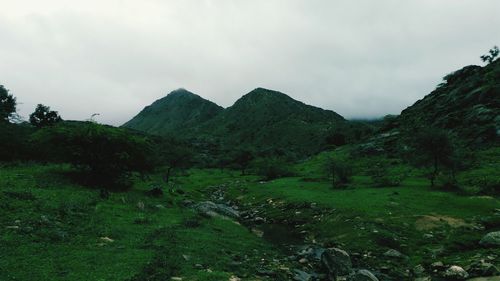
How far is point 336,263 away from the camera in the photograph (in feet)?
78.1

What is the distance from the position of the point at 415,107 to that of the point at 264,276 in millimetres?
148060

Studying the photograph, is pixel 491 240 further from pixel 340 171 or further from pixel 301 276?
pixel 340 171

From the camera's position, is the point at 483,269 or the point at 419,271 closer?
the point at 483,269

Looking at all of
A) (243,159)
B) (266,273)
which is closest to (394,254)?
(266,273)

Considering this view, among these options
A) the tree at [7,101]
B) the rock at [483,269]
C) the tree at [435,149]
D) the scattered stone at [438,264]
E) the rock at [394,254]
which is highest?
the tree at [7,101]

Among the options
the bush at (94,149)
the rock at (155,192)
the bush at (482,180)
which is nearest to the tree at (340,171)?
the bush at (482,180)

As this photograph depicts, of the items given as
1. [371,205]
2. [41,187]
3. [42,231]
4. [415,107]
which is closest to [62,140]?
[41,187]

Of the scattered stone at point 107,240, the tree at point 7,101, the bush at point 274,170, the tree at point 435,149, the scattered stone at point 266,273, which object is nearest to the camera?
the scattered stone at point 266,273

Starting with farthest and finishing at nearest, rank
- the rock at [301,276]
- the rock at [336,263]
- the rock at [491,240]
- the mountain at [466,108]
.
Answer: the mountain at [466,108] → the rock at [491,240] → the rock at [336,263] → the rock at [301,276]

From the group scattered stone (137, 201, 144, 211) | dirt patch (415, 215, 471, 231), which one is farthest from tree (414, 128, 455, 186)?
scattered stone (137, 201, 144, 211)

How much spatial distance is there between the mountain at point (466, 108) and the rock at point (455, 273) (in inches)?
2934

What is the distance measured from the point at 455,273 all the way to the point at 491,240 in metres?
7.82

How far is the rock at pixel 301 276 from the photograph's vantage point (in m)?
22.2

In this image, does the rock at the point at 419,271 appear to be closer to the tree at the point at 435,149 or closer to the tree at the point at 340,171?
the tree at the point at 435,149
